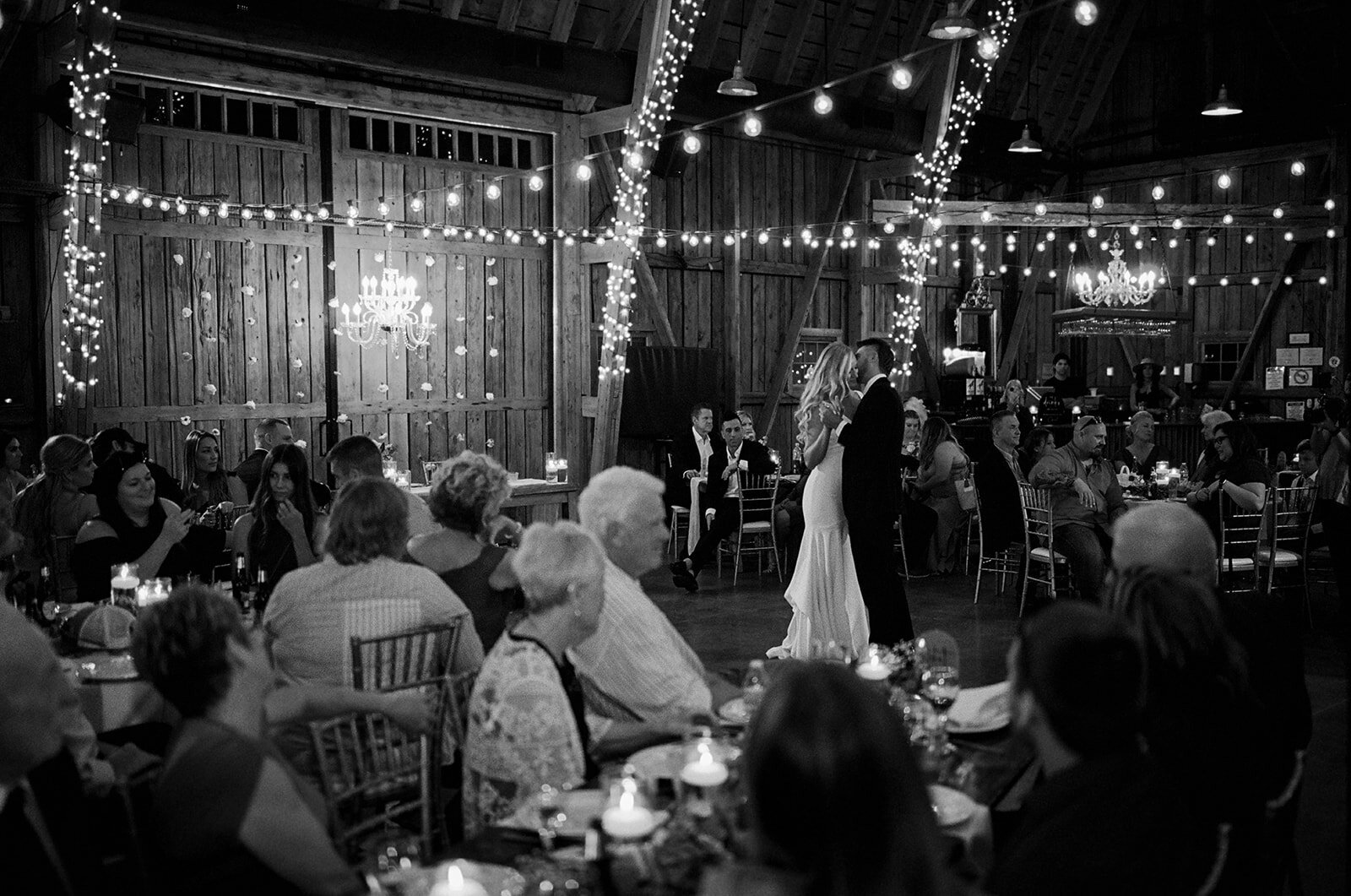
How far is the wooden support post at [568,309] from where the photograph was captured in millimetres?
11281

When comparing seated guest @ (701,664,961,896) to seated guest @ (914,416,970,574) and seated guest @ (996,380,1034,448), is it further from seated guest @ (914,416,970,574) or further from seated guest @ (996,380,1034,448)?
seated guest @ (996,380,1034,448)

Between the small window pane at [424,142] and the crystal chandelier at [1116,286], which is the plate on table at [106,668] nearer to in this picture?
the small window pane at [424,142]

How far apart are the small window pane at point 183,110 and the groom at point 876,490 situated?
598 cm

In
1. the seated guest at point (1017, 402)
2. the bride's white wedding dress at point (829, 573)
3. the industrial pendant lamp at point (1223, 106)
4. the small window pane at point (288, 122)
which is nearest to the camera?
the bride's white wedding dress at point (829, 573)

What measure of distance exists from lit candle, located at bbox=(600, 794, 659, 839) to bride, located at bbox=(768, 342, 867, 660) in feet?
13.2

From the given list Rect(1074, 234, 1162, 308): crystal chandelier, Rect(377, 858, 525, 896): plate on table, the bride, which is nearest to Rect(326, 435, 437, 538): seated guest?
the bride

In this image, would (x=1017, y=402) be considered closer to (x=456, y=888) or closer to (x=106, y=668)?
(x=106, y=668)

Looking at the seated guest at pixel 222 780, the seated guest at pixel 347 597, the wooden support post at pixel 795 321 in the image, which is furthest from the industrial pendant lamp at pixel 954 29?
the seated guest at pixel 222 780

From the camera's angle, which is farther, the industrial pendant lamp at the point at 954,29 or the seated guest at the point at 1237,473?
the industrial pendant lamp at the point at 954,29

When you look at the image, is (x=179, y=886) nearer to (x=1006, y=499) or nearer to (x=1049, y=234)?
(x=1006, y=499)

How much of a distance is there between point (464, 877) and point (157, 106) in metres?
8.55

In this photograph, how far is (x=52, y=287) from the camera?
335 inches

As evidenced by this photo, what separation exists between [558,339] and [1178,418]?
26.4 ft

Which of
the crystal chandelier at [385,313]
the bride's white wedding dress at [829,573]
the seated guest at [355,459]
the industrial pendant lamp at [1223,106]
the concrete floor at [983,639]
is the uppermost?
the industrial pendant lamp at [1223,106]
